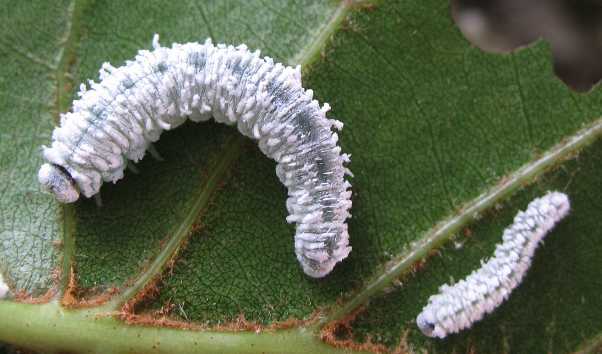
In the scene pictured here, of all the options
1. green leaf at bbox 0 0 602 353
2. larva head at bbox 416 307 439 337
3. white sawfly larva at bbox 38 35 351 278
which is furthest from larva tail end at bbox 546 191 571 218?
white sawfly larva at bbox 38 35 351 278

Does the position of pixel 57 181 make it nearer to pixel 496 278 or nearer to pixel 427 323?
pixel 427 323

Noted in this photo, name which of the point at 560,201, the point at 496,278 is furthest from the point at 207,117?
the point at 560,201

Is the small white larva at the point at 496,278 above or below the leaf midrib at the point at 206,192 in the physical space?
below

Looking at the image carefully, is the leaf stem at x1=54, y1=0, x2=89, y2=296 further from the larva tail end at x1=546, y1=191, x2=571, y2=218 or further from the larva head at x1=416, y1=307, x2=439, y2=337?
the larva tail end at x1=546, y1=191, x2=571, y2=218

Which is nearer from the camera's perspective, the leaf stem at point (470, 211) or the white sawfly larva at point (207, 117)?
the white sawfly larva at point (207, 117)

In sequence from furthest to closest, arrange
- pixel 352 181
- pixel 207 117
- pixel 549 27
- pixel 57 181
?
pixel 549 27 < pixel 352 181 < pixel 207 117 < pixel 57 181

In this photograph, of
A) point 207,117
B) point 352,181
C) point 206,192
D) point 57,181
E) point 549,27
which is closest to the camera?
point 57,181

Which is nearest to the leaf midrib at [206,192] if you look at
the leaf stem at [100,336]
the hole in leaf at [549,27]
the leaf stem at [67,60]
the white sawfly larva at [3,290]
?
the leaf stem at [100,336]

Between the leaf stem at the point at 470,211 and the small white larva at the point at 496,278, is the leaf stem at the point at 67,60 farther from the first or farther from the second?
the small white larva at the point at 496,278
